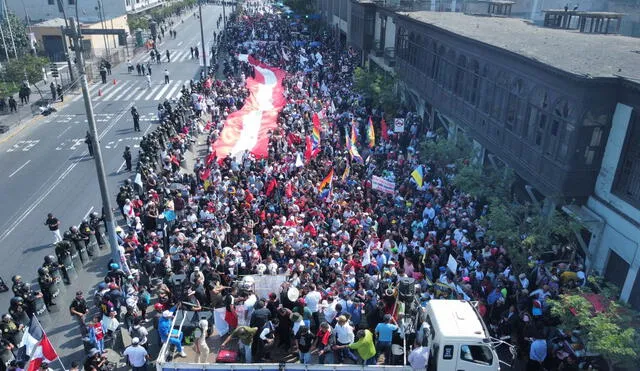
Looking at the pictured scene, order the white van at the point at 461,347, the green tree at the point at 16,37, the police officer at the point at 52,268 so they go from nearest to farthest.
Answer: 1. the white van at the point at 461,347
2. the police officer at the point at 52,268
3. the green tree at the point at 16,37

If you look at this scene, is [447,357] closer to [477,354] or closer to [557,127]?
[477,354]

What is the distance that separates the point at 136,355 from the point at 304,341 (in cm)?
403

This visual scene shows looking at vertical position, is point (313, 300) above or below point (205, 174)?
above

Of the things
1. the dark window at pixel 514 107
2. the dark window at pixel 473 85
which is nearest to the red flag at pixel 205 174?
the dark window at pixel 473 85

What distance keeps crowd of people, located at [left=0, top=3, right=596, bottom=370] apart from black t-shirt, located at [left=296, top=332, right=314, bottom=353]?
0.11 feet

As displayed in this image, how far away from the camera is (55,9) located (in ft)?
253

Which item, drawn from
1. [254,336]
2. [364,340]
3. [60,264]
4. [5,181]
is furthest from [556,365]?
[5,181]

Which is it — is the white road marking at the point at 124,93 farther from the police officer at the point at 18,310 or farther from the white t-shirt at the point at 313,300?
the white t-shirt at the point at 313,300

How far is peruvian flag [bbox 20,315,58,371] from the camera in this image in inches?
477

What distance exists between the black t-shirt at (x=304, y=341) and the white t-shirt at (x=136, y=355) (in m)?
3.69

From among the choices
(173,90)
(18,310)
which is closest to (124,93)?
(173,90)

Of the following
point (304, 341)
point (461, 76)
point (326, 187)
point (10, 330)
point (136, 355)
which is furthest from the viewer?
point (461, 76)

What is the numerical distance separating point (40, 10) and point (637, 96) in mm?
82414

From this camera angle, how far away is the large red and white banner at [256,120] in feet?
85.2
